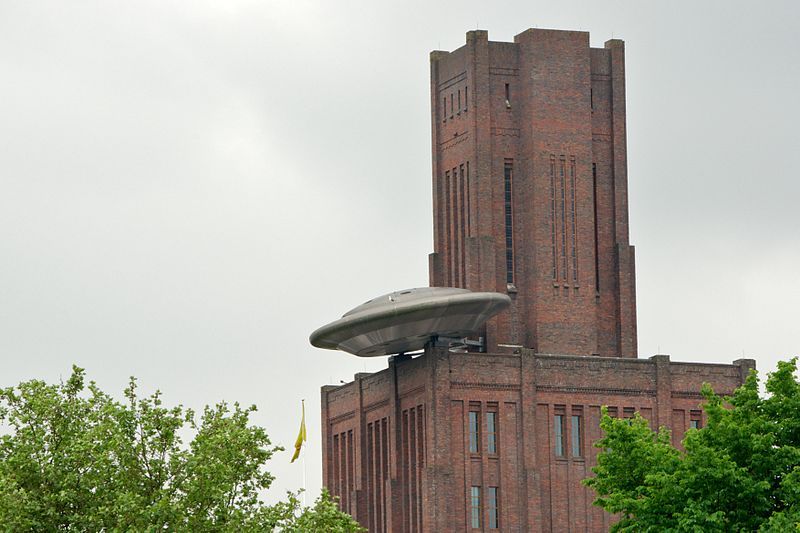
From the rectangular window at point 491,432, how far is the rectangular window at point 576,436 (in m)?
3.85

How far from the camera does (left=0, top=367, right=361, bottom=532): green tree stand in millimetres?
Result: 72500

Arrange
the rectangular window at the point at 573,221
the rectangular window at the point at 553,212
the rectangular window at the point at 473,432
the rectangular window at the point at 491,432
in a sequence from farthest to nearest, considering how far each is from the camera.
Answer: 1. the rectangular window at the point at 573,221
2. the rectangular window at the point at 553,212
3. the rectangular window at the point at 491,432
4. the rectangular window at the point at 473,432

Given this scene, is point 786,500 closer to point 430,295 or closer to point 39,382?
point 39,382

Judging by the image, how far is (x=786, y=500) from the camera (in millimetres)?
75938

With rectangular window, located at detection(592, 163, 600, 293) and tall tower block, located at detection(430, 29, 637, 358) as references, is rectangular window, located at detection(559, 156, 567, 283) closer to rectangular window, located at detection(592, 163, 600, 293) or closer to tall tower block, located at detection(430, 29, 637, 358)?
tall tower block, located at detection(430, 29, 637, 358)

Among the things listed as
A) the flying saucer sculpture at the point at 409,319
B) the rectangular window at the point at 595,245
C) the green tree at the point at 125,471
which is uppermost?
the rectangular window at the point at 595,245

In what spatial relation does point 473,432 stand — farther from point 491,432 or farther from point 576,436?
point 576,436

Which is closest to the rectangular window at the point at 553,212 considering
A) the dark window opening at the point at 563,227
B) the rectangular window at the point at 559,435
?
the dark window opening at the point at 563,227

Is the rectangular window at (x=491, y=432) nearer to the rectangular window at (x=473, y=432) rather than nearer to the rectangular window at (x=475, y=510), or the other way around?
the rectangular window at (x=473, y=432)

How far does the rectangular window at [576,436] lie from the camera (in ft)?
392

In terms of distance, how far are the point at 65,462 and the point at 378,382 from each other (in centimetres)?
5017

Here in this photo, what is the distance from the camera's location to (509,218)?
406 ft

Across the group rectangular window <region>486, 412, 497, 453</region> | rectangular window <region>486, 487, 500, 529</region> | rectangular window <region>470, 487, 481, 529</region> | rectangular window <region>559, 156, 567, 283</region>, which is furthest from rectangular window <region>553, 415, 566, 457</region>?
rectangular window <region>559, 156, 567, 283</region>

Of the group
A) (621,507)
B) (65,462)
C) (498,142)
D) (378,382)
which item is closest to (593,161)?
(498,142)
